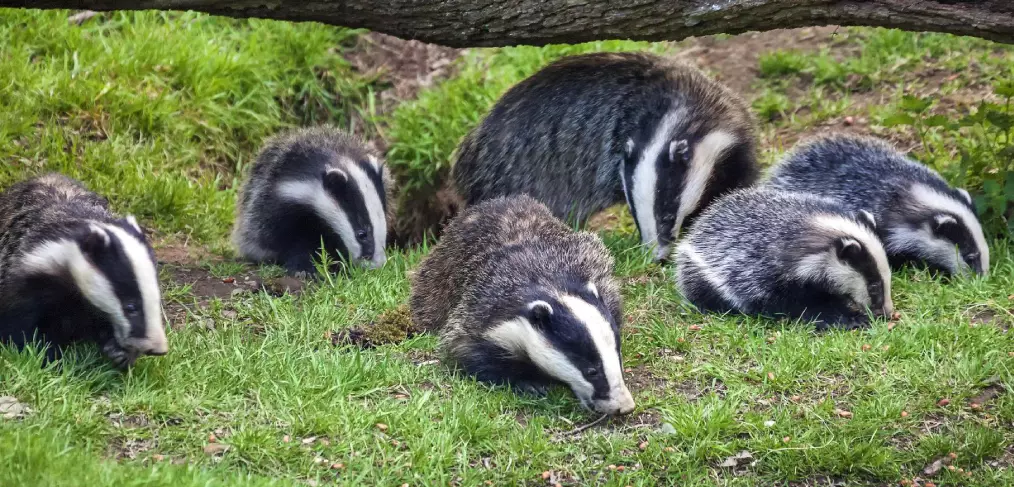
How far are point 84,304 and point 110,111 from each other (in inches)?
120

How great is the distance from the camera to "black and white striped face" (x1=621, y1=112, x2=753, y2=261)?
672 cm

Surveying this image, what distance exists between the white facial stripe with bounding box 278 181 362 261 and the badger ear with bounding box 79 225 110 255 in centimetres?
227

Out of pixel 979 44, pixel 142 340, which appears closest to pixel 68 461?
pixel 142 340

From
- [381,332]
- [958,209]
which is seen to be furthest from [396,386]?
[958,209]

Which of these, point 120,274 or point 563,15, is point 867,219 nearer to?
point 563,15

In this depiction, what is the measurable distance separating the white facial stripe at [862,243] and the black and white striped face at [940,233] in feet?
1.75

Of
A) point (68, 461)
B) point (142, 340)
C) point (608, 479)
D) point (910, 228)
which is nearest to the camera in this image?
point (68, 461)

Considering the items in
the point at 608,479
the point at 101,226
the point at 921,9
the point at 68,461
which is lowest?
the point at 608,479

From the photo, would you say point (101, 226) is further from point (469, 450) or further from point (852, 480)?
point (852, 480)

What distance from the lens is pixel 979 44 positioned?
8.27 metres

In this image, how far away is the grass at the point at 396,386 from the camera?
4367 mm

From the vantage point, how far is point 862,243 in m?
5.69

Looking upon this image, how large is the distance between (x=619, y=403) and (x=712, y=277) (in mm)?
1499

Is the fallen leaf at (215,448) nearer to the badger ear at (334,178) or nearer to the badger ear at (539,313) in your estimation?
the badger ear at (539,313)
